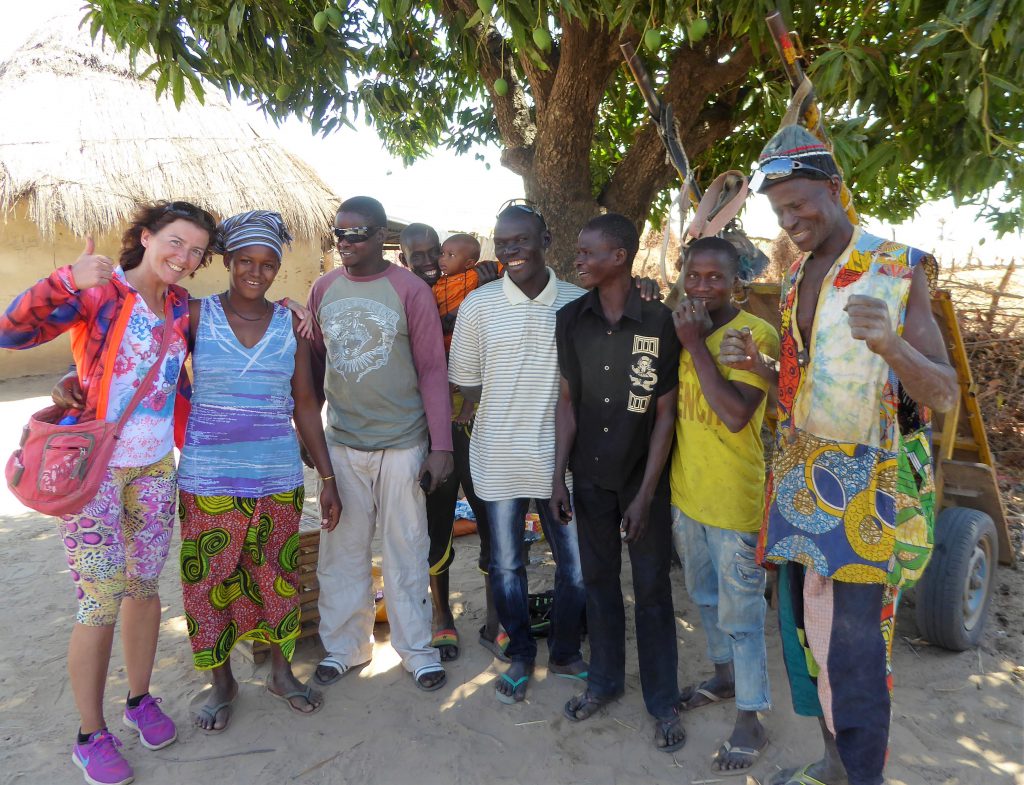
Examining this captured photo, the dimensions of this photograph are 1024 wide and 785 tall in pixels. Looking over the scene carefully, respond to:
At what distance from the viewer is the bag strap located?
7.91ft

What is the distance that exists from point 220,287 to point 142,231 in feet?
29.0

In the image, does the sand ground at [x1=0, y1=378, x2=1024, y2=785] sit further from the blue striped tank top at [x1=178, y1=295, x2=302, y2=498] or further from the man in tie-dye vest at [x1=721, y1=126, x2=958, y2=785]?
the blue striped tank top at [x1=178, y1=295, x2=302, y2=498]

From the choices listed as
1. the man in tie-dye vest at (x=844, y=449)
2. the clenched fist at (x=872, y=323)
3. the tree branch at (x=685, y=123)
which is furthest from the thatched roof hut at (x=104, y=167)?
the clenched fist at (x=872, y=323)

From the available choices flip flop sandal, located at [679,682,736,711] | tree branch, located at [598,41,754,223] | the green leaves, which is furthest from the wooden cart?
tree branch, located at [598,41,754,223]

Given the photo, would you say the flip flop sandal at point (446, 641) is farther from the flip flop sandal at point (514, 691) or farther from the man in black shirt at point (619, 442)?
the man in black shirt at point (619, 442)

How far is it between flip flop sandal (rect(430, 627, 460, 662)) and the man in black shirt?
69 cm

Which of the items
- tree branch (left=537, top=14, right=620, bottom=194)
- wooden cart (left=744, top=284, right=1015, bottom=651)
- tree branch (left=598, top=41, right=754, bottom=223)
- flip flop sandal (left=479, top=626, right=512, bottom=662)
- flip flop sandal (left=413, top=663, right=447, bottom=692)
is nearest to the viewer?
flip flop sandal (left=413, top=663, right=447, bottom=692)

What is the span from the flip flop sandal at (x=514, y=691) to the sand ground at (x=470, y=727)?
5 cm

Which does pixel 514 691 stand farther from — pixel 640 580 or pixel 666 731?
pixel 640 580

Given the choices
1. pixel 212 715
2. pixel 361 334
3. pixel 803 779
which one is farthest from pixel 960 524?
pixel 212 715

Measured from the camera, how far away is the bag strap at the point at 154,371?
2.41 meters

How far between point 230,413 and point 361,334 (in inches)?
22.9

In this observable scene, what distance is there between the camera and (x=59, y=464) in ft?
7.21

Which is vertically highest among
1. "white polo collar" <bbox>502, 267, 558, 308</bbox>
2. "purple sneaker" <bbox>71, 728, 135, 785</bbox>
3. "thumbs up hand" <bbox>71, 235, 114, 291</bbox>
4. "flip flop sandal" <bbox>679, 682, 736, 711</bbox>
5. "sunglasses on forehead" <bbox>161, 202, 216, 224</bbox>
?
"sunglasses on forehead" <bbox>161, 202, 216, 224</bbox>
